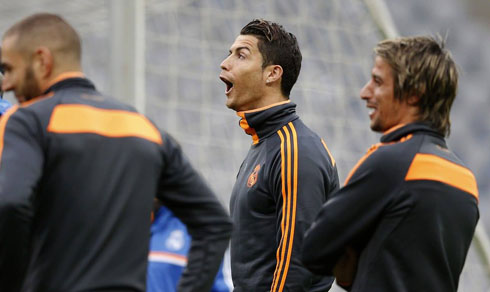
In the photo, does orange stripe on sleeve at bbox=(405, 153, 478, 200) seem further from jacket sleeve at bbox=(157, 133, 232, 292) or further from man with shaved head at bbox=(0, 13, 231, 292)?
man with shaved head at bbox=(0, 13, 231, 292)

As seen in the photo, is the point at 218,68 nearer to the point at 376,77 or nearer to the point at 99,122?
the point at 376,77

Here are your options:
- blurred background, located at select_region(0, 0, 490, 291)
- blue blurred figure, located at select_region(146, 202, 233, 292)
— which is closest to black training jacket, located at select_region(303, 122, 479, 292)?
blue blurred figure, located at select_region(146, 202, 233, 292)

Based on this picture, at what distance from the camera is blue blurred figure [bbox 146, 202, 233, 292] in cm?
584

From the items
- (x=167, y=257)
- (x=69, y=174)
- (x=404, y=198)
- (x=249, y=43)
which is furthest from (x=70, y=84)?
(x=167, y=257)

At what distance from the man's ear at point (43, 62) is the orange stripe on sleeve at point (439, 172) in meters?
1.25

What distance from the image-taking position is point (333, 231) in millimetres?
4023

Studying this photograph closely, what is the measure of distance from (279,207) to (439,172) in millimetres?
1111

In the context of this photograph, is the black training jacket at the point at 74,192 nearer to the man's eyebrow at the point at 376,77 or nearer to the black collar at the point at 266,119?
the man's eyebrow at the point at 376,77

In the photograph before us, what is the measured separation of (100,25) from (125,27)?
3.34 metres

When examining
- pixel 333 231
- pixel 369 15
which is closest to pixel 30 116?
pixel 333 231

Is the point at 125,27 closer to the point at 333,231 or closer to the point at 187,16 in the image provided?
the point at 187,16

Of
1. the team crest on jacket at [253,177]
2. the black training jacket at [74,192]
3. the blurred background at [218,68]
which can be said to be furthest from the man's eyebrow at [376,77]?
the blurred background at [218,68]

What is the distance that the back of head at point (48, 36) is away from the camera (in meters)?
3.88

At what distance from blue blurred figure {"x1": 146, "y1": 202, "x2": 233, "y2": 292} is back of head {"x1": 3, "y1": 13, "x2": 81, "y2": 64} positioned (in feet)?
6.75
